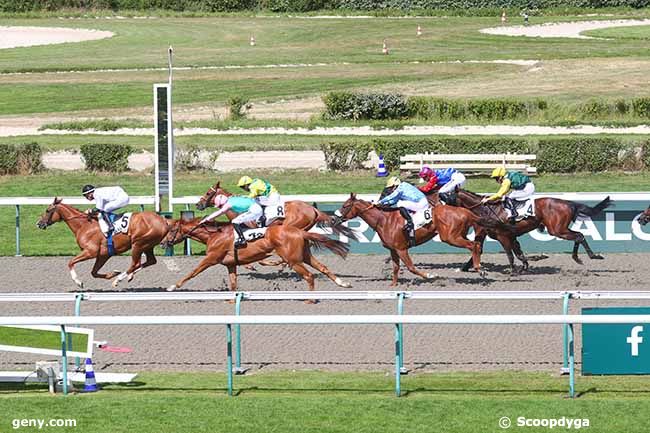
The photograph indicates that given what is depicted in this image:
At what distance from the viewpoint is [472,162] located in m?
25.8

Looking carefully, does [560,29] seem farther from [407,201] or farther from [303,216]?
[407,201]

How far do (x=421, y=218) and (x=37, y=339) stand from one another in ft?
21.3

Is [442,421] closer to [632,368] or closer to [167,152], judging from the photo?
[632,368]

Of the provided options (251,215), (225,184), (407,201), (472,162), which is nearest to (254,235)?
(251,215)

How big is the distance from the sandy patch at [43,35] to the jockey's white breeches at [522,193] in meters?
45.8

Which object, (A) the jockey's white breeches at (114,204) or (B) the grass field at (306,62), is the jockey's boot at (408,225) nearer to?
(A) the jockey's white breeches at (114,204)

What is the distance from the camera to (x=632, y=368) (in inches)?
415

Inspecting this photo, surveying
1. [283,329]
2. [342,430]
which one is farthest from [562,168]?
[342,430]

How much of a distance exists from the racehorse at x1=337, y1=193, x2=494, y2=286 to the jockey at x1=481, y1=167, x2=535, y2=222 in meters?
0.52

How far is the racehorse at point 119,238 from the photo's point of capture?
622 inches

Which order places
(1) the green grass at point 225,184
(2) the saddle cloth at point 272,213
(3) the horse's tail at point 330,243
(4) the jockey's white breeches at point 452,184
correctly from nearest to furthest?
(3) the horse's tail at point 330,243 < (2) the saddle cloth at point 272,213 < (4) the jockey's white breeches at point 452,184 < (1) the green grass at point 225,184

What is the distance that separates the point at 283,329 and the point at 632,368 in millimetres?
3710

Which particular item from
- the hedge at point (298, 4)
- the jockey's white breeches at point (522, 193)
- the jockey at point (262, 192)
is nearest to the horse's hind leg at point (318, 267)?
the jockey at point (262, 192)

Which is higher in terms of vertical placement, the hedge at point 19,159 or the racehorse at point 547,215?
the racehorse at point 547,215
